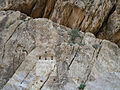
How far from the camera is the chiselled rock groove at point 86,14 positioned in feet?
41.2

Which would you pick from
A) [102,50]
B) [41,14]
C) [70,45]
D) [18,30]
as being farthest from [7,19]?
[102,50]

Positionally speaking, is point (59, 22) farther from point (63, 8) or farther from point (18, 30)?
point (18, 30)

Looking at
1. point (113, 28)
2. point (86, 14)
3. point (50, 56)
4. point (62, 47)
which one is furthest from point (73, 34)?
point (113, 28)

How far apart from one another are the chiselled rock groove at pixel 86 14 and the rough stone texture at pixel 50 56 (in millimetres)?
1086

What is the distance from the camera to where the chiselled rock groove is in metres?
12.6

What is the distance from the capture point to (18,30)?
1180 cm

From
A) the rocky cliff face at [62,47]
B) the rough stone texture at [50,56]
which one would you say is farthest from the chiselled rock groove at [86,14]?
the rough stone texture at [50,56]

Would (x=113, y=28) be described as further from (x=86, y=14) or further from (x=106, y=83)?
(x=106, y=83)

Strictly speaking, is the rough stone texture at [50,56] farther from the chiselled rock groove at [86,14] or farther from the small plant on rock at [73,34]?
the chiselled rock groove at [86,14]

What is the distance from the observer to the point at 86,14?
12.5 m

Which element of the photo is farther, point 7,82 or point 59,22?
point 59,22

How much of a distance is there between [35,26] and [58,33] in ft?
4.46

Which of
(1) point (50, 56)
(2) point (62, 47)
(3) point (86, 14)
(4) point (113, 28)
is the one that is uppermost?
(3) point (86, 14)

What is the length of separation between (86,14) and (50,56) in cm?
367
